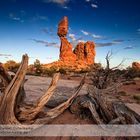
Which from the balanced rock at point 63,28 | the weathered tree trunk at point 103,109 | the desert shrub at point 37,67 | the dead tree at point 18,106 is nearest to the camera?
the dead tree at point 18,106

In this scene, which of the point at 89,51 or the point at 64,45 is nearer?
the point at 64,45

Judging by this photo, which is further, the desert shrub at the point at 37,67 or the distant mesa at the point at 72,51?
the distant mesa at the point at 72,51

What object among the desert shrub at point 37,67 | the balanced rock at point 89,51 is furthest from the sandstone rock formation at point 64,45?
the desert shrub at point 37,67

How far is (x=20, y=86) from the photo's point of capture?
17.6 feet

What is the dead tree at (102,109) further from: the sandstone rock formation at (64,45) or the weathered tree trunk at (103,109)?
the sandstone rock formation at (64,45)

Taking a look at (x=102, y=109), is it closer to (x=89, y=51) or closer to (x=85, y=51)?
(x=85, y=51)

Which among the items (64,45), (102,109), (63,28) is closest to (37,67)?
(102,109)

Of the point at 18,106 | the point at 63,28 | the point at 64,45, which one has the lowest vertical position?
the point at 18,106

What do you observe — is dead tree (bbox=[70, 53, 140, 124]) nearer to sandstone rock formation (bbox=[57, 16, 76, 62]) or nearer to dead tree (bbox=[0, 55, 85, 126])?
dead tree (bbox=[0, 55, 85, 126])

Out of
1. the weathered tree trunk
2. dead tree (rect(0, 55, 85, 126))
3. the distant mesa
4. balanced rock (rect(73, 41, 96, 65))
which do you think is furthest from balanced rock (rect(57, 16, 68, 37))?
dead tree (rect(0, 55, 85, 126))

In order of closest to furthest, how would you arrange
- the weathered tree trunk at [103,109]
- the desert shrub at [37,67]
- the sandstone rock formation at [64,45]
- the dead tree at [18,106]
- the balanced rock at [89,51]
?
the dead tree at [18,106]
the weathered tree trunk at [103,109]
the desert shrub at [37,67]
the sandstone rock formation at [64,45]
the balanced rock at [89,51]

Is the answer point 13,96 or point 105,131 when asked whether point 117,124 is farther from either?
point 13,96

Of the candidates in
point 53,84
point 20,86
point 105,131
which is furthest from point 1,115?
point 105,131

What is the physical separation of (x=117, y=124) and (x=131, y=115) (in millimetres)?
759
